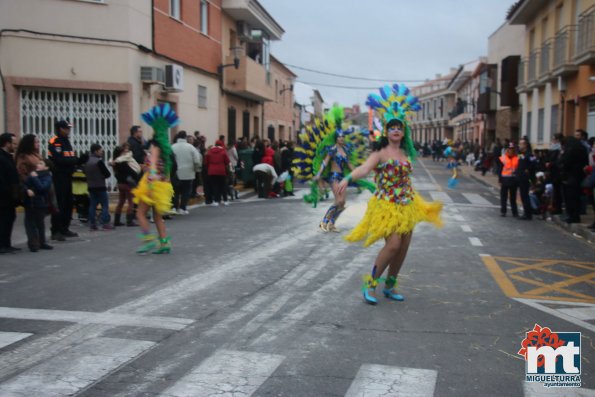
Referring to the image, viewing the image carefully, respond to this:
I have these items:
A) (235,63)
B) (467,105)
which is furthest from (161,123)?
(467,105)

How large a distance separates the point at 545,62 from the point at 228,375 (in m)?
24.0

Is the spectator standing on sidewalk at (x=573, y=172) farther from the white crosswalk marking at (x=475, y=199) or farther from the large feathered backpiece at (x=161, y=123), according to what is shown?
the large feathered backpiece at (x=161, y=123)

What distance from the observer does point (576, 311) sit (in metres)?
5.79

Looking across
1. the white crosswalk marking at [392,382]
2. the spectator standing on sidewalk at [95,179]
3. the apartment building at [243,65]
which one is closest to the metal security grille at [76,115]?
the spectator standing on sidewalk at [95,179]

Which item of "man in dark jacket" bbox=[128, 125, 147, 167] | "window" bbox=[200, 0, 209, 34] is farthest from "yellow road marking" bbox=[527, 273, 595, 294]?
"window" bbox=[200, 0, 209, 34]

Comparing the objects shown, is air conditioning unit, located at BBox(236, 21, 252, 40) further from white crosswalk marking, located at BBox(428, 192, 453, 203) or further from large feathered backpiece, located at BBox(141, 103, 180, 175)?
large feathered backpiece, located at BBox(141, 103, 180, 175)

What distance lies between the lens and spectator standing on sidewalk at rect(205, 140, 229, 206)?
15125 millimetres

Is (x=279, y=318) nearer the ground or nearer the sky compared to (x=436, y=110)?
nearer the ground

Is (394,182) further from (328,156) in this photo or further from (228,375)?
(328,156)

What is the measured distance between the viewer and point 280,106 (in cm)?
3988

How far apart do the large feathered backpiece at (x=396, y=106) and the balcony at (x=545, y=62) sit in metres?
18.9

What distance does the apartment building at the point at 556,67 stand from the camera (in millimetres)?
19484

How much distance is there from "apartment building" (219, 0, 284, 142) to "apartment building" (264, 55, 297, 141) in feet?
12.9

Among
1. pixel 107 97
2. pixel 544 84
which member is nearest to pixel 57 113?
pixel 107 97
